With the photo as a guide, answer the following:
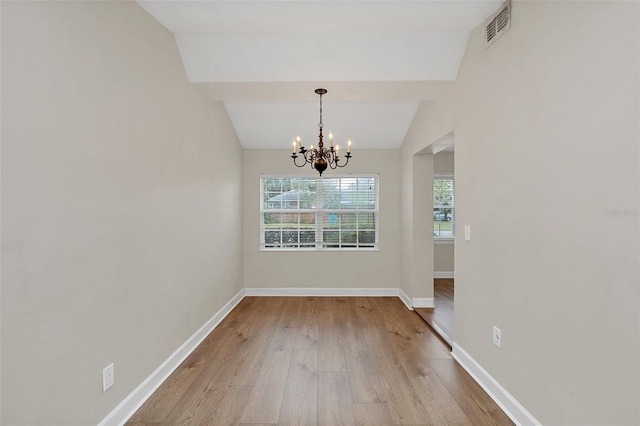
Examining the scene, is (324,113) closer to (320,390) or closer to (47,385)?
(320,390)

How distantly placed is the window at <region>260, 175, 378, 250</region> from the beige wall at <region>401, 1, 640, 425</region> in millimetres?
2727

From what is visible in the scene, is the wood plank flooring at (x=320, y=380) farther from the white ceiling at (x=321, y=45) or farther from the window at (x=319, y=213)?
the white ceiling at (x=321, y=45)

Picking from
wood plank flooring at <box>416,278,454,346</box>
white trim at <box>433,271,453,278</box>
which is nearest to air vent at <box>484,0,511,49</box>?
wood plank flooring at <box>416,278,454,346</box>

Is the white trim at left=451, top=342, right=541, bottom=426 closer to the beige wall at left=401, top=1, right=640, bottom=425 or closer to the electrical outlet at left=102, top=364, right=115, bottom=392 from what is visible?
the beige wall at left=401, top=1, right=640, bottom=425

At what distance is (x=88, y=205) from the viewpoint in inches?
69.0

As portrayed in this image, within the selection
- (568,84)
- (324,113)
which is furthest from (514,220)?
(324,113)

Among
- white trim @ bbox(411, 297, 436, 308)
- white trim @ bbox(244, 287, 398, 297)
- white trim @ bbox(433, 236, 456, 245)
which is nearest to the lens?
white trim @ bbox(411, 297, 436, 308)

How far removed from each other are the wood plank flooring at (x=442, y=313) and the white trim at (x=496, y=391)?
45 cm

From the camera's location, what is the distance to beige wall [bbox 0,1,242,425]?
4.54ft

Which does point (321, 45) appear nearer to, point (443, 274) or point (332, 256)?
point (332, 256)

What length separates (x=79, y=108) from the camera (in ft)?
5.55

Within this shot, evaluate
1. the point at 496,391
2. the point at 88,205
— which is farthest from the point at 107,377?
the point at 496,391

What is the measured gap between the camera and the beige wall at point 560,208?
1373 millimetres

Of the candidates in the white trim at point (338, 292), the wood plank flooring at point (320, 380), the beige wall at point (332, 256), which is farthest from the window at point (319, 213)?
the wood plank flooring at point (320, 380)
